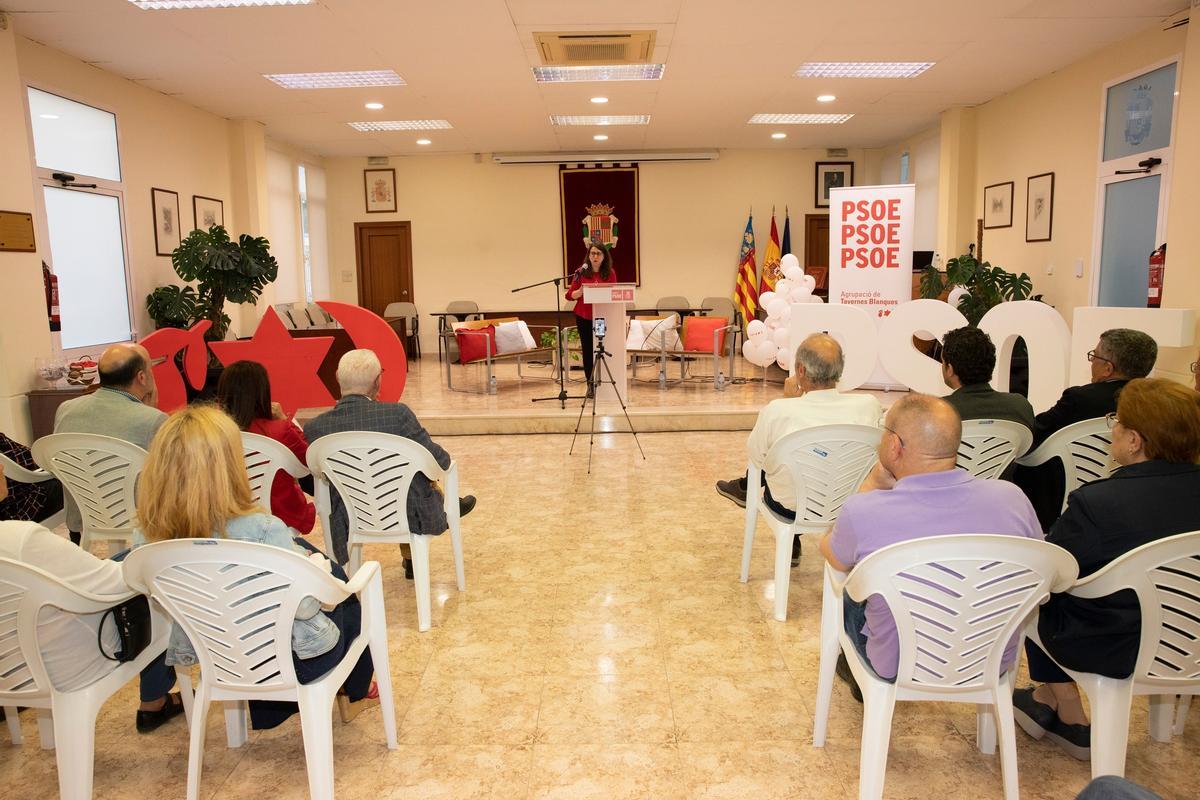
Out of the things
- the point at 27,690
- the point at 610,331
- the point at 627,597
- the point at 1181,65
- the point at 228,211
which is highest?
the point at 1181,65

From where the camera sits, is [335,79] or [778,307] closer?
[335,79]

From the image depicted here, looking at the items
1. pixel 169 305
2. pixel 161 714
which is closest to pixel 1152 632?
pixel 161 714

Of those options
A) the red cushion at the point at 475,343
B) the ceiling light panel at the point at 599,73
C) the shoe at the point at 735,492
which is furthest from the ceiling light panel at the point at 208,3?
the shoe at the point at 735,492

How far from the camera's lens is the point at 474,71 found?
722 cm

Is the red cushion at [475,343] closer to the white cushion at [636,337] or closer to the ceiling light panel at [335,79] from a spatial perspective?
the white cushion at [636,337]

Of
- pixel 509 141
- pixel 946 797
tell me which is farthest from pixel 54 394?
pixel 509 141

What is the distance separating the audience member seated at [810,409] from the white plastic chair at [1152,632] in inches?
52.0

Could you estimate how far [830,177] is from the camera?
41.4 feet

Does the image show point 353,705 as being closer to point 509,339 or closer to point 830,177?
point 509,339

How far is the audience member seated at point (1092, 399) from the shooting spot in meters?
3.10

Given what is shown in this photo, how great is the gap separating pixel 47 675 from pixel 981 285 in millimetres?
7794

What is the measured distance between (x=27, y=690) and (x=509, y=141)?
10190mm

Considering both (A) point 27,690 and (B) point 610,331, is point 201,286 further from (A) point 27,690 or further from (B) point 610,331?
(A) point 27,690

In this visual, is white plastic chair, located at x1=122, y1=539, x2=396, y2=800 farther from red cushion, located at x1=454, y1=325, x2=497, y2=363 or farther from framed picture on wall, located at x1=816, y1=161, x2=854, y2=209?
framed picture on wall, located at x1=816, y1=161, x2=854, y2=209
